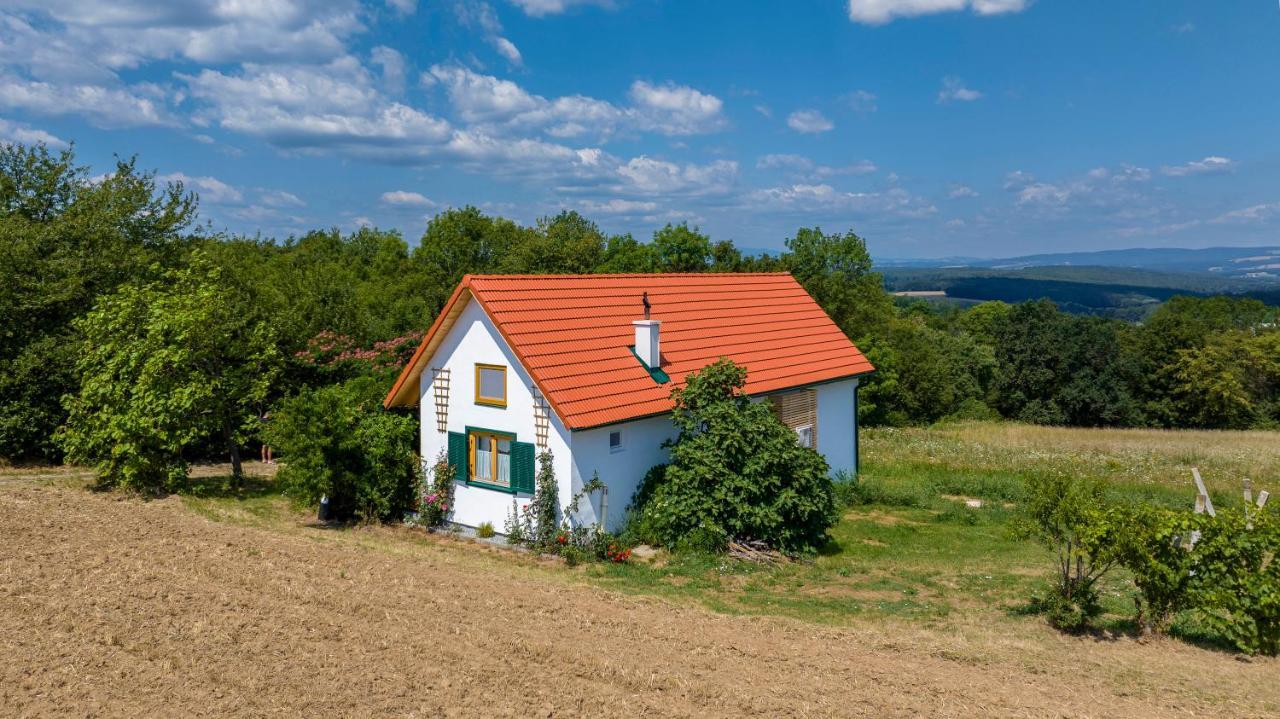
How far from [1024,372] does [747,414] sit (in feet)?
158

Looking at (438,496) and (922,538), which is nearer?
(438,496)

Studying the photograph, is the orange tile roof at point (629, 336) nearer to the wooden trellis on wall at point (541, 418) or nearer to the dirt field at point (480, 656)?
the wooden trellis on wall at point (541, 418)

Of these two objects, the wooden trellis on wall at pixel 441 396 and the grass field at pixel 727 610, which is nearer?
the grass field at pixel 727 610

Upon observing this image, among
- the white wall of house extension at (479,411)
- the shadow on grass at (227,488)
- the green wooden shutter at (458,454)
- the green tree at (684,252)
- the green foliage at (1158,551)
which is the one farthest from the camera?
the green tree at (684,252)

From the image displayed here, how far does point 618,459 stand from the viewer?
1659 centimetres

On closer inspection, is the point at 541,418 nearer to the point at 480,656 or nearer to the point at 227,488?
the point at 480,656

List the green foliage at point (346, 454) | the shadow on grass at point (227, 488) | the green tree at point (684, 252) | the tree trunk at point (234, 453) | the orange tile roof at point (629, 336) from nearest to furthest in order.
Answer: the orange tile roof at point (629, 336)
the green foliage at point (346, 454)
the shadow on grass at point (227, 488)
the tree trunk at point (234, 453)
the green tree at point (684, 252)

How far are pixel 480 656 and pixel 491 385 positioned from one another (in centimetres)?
770

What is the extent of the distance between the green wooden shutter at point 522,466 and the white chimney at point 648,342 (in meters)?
3.29

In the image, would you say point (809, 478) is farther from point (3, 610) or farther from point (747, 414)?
point (3, 610)

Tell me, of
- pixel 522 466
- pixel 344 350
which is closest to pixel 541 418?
pixel 522 466

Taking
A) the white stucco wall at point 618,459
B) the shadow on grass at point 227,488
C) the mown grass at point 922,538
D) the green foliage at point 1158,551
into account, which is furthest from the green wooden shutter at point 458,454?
the green foliage at point 1158,551

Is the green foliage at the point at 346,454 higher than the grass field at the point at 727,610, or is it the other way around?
the green foliage at the point at 346,454

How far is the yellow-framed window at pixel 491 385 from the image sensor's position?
54.8 feet
